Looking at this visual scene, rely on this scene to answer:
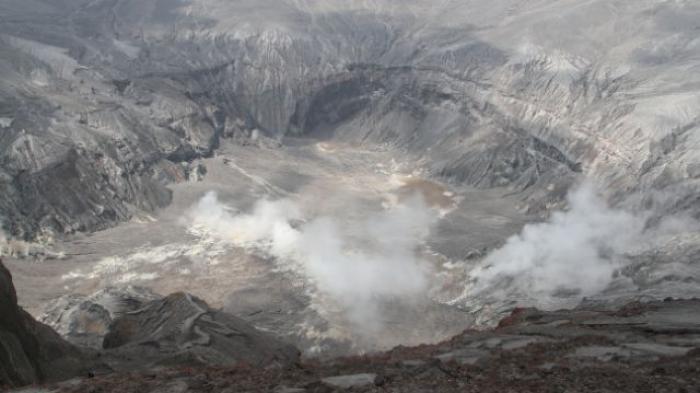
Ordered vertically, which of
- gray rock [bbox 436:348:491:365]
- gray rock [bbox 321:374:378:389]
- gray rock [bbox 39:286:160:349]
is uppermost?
gray rock [bbox 321:374:378:389]

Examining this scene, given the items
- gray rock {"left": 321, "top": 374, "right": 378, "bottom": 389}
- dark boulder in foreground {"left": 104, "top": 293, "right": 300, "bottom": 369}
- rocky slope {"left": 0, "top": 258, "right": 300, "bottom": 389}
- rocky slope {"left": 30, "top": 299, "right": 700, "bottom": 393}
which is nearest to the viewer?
rocky slope {"left": 30, "top": 299, "right": 700, "bottom": 393}

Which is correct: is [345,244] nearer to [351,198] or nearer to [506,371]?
[351,198]

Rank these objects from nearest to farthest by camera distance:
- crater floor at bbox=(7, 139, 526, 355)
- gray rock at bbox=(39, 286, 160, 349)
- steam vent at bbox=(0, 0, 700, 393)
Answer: steam vent at bbox=(0, 0, 700, 393) → gray rock at bbox=(39, 286, 160, 349) → crater floor at bbox=(7, 139, 526, 355)

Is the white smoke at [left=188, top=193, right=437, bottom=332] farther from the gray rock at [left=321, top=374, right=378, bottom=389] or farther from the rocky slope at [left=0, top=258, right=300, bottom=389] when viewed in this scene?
the gray rock at [left=321, top=374, right=378, bottom=389]

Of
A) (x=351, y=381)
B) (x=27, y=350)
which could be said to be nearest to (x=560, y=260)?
(x=351, y=381)

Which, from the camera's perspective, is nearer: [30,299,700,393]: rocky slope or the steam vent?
[30,299,700,393]: rocky slope

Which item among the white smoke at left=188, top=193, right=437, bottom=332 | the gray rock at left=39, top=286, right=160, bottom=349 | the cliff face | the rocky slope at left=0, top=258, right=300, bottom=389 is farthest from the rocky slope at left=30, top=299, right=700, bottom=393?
the white smoke at left=188, top=193, right=437, bottom=332

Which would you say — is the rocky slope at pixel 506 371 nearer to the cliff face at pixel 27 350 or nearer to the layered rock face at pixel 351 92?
the cliff face at pixel 27 350

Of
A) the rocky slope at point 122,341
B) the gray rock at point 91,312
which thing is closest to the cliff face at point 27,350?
the rocky slope at point 122,341

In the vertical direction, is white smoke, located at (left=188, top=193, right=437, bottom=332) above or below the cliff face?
below
